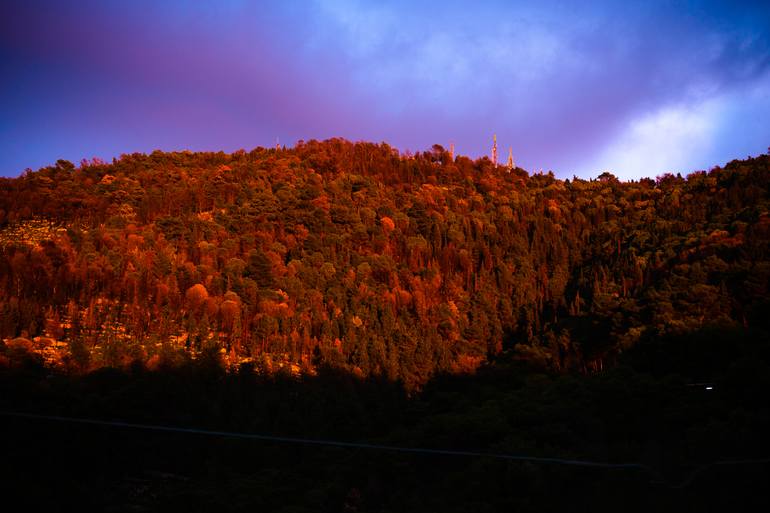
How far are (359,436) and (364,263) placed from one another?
22.6 m

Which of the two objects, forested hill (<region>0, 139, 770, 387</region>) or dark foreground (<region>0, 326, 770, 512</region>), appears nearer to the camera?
dark foreground (<region>0, 326, 770, 512</region>)

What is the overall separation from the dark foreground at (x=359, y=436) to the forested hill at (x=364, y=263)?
13.9 ft

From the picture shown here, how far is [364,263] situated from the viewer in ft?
174

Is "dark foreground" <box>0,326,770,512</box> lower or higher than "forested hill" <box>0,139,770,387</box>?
lower

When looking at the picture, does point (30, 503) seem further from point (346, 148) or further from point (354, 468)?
point (346, 148)

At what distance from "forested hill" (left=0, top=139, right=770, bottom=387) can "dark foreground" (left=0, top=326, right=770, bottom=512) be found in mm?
4241

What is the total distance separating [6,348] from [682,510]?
34639 mm

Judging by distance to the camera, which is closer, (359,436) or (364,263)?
(359,436)

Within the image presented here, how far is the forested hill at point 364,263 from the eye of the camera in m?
37.8

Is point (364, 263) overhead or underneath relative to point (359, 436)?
overhead

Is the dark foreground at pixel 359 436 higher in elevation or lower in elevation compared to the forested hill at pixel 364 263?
lower

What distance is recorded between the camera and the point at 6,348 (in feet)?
105

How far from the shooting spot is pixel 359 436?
32188mm

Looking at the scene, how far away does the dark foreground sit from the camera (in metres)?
17.2
